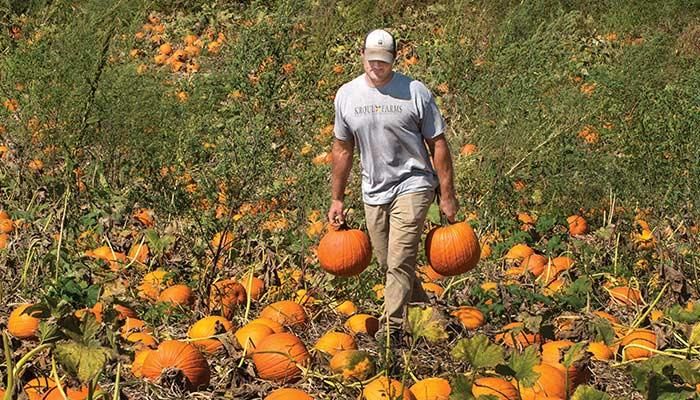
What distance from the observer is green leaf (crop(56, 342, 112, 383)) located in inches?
101

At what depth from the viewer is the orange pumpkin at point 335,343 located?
3818 millimetres

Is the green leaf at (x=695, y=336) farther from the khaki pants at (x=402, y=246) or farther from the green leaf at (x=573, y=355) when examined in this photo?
the khaki pants at (x=402, y=246)

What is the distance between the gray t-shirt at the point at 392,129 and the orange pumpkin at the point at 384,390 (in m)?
0.97

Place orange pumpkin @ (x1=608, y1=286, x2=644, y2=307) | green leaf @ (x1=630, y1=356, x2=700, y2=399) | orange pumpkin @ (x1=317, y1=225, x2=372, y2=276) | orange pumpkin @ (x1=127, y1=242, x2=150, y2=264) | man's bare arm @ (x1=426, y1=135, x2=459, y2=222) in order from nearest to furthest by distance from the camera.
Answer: green leaf @ (x1=630, y1=356, x2=700, y2=399) < man's bare arm @ (x1=426, y1=135, x2=459, y2=222) < orange pumpkin @ (x1=317, y1=225, x2=372, y2=276) < orange pumpkin @ (x1=608, y1=286, x2=644, y2=307) < orange pumpkin @ (x1=127, y1=242, x2=150, y2=264)

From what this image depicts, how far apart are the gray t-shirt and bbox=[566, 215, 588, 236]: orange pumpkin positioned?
207 centimetres

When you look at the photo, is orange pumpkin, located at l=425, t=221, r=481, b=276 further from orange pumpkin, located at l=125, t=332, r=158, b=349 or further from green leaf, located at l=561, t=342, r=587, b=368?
orange pumpkin, located at l=125, t=332, r=158, b=349

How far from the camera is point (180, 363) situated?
11.5 feet

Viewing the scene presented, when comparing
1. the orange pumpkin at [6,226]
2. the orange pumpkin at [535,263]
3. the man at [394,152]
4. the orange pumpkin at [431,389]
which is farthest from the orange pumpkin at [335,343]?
the orange pumpkin at [6,226]

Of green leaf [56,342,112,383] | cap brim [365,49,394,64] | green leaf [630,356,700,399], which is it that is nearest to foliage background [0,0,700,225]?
cap brim [365,49,394,64]

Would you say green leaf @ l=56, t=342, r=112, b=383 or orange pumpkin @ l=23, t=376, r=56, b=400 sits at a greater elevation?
green leaf @ l=56, t=342, r=112, b=383

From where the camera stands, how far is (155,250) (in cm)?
499

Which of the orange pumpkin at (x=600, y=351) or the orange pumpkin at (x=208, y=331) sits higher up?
the orange pumpkin at (x=208, y=331)

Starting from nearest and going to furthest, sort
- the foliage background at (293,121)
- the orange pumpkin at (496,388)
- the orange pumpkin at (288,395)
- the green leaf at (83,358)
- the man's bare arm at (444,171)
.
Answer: the green leaf at (83,358)
the orange pumpkin at (496,388)
the orange pumpkin at (288,395)
the man's bare arm at (444,171)
the foliage background at (293,121)

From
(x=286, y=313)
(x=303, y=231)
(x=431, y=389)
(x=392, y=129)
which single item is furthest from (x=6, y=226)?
(x=431, y=389)
